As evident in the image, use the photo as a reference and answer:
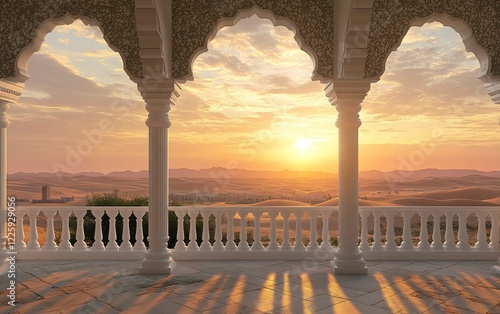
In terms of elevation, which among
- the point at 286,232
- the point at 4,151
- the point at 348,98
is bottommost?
the point at 286,232

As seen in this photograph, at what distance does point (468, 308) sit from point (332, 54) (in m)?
3.22

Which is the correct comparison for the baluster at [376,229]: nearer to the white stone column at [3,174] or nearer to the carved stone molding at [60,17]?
the carved stone molding at [60,17]

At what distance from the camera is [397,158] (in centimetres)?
557

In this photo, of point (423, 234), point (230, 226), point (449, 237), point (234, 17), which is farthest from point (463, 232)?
point (234, 17)

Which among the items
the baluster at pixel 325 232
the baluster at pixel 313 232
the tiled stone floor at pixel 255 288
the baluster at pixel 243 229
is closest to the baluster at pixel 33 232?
the tiled stone floor at pixel 255 288

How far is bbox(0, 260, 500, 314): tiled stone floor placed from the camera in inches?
152

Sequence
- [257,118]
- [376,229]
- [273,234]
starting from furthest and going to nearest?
[257,118], [376,229], [273,234]

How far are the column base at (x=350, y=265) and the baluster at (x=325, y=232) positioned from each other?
760mm

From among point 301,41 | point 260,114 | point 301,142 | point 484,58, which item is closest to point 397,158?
point 484,58

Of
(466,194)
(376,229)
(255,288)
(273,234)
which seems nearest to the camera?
(255,288)

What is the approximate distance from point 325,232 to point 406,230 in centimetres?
124

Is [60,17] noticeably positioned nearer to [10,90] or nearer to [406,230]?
[10,90]

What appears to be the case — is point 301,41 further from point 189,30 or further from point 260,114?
point 260,114

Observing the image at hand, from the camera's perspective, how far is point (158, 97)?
16.8 feet
